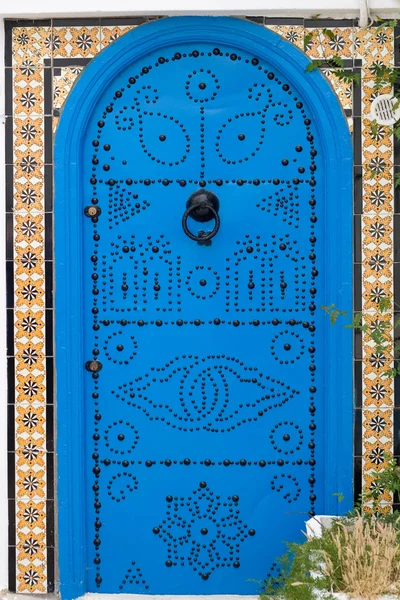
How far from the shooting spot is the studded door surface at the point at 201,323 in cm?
307

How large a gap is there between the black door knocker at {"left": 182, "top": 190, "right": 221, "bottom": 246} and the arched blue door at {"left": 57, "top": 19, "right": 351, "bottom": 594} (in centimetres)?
3

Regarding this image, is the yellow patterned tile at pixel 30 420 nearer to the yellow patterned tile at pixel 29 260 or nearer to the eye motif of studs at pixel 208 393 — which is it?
the eye motif of studs at pixel 208 393

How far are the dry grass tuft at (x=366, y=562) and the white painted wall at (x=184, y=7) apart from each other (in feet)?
6.36

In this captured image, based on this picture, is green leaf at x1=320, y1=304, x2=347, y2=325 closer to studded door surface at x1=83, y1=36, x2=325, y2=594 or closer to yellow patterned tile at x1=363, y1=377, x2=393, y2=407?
studded door surface at x1=83, y1=36, x2=325, y2=594

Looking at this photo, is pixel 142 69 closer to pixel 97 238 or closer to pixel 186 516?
pixel 97 238

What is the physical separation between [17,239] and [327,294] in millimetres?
1273

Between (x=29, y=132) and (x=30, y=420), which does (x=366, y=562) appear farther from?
(x=29, y=132)

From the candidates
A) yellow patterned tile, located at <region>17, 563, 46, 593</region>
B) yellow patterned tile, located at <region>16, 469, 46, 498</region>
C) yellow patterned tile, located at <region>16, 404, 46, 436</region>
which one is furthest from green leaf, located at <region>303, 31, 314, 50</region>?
yellow patterned tile, located at <region>17, 563, 46, 593</region>

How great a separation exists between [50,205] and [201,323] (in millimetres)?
777

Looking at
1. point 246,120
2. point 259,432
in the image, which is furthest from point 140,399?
point 246,120

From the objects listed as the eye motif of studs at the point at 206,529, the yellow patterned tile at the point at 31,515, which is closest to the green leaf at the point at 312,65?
the eye motif of studs at the point at 206,529

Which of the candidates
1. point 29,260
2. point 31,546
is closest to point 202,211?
point 29,260

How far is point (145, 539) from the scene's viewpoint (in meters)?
3.13

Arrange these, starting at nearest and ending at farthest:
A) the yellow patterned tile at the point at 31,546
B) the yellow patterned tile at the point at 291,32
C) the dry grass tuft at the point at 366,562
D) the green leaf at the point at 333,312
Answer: the dry grass tuft at the point at 366,562
the green leaf at the point at 333,312
the yellow patterned tile at the point at 291,32
the yellow patterned tile at the point at 31,546
